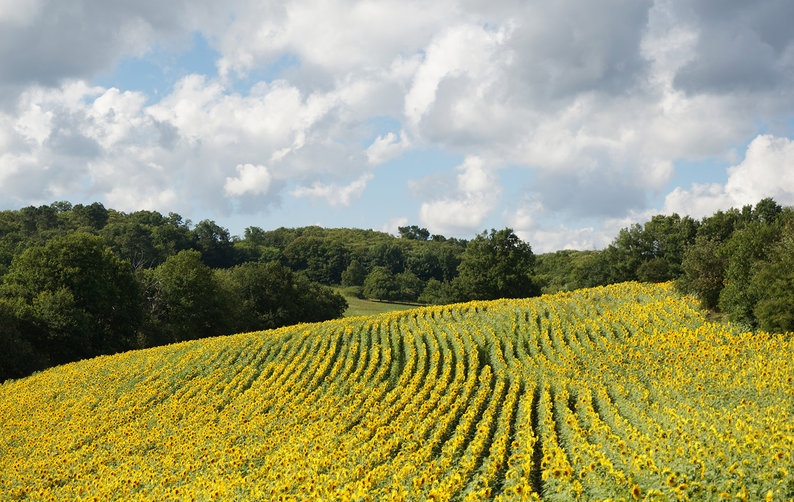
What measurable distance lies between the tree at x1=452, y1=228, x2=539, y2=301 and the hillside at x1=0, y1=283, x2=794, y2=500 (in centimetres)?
2761

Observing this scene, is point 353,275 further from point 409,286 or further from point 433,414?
point 433,414

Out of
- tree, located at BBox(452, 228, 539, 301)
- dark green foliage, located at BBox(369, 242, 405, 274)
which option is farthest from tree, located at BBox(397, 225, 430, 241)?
tree, located at BBox(452, 228, 539, 301)

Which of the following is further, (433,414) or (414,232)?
(414,232)

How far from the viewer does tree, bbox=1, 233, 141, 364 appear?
33.8m

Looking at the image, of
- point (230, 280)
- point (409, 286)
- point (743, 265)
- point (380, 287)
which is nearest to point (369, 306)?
point (380, 287)

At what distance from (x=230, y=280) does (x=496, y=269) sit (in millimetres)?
28343

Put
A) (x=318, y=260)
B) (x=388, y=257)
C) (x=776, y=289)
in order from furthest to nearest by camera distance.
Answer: (x=388, y=257)
(x=318, y=260)
(x=776, y=289)

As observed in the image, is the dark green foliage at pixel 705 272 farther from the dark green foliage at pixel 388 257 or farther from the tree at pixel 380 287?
the dark green foliage at pixel 388 257

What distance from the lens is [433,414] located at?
1581cm

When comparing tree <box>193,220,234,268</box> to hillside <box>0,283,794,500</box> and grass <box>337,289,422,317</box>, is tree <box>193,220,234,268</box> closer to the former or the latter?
grass <box>337,289,422,317</box>

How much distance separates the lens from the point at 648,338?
22.7m

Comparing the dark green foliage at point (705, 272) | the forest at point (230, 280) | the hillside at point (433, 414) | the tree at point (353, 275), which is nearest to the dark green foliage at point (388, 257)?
the tree at point (353, 275)

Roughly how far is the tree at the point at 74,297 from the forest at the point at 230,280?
3.0 inches

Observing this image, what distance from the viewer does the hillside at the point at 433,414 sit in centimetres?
950
